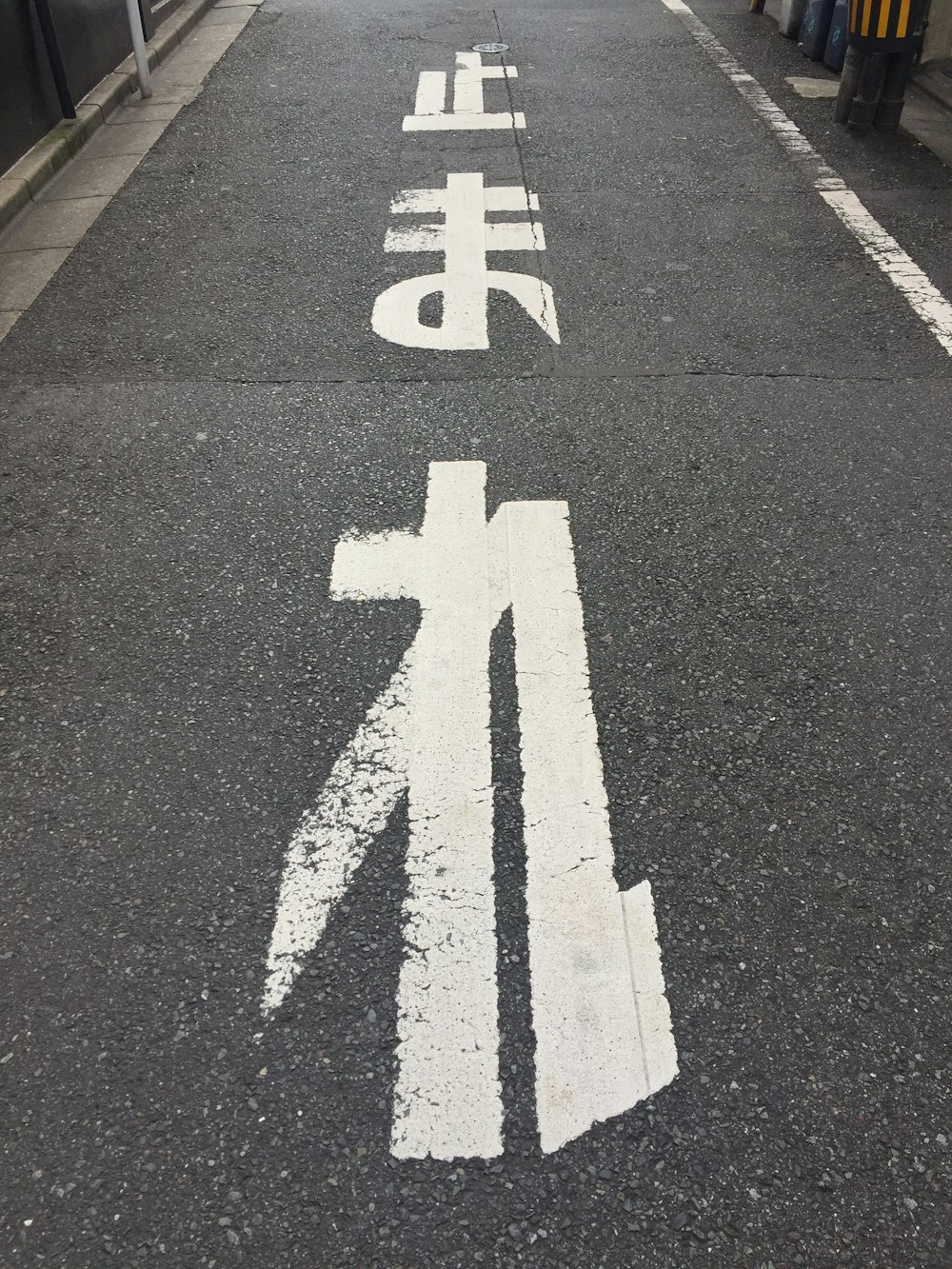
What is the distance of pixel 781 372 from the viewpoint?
15.4 feet

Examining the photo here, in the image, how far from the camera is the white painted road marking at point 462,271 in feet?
16.7

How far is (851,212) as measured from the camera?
6293mm

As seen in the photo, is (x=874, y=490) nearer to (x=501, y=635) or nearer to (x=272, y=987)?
(x=501, y=635)

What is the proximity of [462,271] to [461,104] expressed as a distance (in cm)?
337

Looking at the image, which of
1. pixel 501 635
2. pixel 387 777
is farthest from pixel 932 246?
pixel 387 777

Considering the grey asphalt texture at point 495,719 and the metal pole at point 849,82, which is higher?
the metal pole at point 849,82

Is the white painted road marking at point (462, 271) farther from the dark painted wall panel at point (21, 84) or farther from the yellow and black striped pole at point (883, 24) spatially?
the yellow and black striped pole at point (883, 24)

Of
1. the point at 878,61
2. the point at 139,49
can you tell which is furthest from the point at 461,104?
the point at 878,61

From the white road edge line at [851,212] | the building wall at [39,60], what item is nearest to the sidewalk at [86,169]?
the building wall at [39,60]

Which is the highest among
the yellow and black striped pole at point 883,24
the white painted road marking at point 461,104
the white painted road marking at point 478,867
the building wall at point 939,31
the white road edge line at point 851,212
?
the yellow and black striped pole at point 883,24

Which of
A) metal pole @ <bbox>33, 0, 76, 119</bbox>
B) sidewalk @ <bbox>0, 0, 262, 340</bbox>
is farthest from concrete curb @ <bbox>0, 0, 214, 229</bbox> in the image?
metal pole @ <bbox>33, 0, 76, 119</bbox>

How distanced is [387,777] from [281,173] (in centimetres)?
543

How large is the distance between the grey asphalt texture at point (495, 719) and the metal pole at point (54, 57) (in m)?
1.71

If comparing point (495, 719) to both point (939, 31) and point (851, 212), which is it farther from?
point (939, 31)
